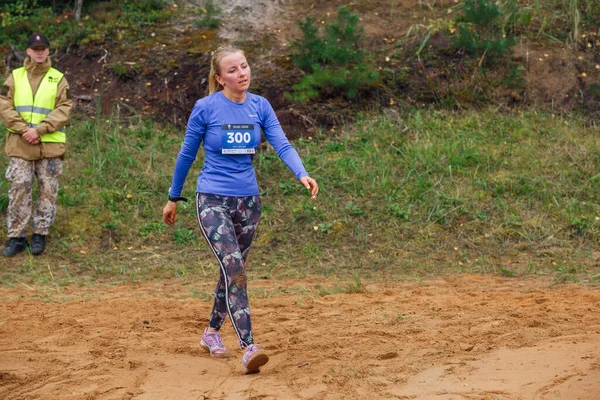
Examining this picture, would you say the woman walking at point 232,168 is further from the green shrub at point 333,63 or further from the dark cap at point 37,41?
the green shrub at point 333,63

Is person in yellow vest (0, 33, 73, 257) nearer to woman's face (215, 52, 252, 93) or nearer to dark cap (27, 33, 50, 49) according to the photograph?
dark cap (27, 33, 50, 49)

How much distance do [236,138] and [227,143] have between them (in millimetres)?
65

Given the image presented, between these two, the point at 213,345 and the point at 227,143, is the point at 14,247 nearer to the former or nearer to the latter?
the point at 213,345

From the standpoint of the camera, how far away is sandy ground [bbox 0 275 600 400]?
5.20 metres

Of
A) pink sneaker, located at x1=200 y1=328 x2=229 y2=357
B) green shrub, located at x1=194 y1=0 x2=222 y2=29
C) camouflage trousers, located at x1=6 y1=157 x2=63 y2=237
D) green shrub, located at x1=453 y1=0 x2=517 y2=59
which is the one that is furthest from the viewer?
green shrub, located at x1=194 y1=0 x2=222 y2=29

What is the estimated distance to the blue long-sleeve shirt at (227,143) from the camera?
5559 millimetres

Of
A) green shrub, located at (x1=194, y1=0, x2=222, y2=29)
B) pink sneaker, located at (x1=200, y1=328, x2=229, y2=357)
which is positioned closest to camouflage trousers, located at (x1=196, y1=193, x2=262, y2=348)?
pink sneaker, located at (x1=200, y1=328, x2=229, y2=357)

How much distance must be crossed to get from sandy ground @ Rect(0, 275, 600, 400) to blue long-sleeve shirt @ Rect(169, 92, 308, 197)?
120 centimetres

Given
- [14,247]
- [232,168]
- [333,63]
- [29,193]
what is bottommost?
[14,247]

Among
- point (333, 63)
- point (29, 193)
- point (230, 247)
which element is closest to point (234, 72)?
point (230, 247)

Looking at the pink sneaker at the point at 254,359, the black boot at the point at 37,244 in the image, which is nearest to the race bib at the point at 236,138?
the pink sneaker at the point at 254,359

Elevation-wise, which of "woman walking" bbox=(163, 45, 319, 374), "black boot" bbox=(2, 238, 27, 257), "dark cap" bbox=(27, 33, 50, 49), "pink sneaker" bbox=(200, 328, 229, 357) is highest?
"dark cap" bbox=(27, 33, 50, 49)

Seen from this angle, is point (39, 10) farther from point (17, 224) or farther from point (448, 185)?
point (448, 185)

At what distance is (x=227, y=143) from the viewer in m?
5.55
